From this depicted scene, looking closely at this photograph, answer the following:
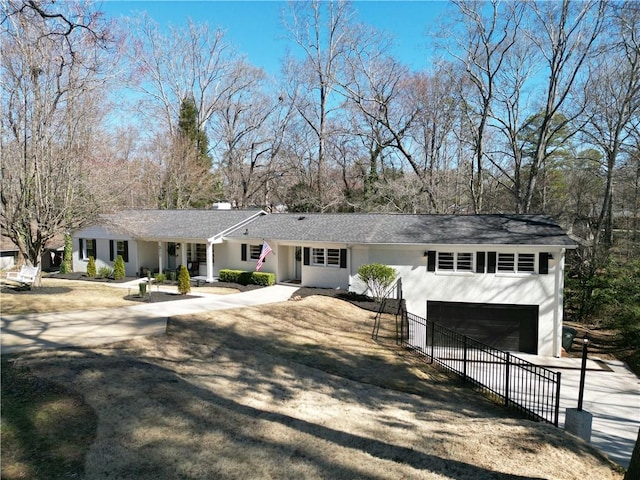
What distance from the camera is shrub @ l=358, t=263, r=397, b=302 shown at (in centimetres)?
1822

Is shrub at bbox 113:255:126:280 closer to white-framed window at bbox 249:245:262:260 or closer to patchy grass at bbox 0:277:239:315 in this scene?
patchy grass at bbox 0:277:239:315

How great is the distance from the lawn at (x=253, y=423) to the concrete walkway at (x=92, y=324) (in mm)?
856

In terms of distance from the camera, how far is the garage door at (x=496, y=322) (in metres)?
17.6

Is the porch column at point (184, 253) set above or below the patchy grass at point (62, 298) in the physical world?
above

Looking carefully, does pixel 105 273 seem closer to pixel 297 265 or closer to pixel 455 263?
pixel 297 265

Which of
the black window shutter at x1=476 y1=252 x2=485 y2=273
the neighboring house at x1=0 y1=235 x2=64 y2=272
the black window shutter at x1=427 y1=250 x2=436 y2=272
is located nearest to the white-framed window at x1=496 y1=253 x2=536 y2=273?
the black window shutter at x1=476 y1=252 x2=485 y2=273

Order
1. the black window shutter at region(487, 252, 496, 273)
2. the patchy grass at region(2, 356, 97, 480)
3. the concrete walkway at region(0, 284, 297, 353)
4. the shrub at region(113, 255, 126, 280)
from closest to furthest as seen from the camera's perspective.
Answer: the patchy grass at region(2, 356, 97, 480) → the concrete walkway at region(0, 284, 297, 353) → the black window shutter at region(487, 252, 496, 273) → the shrub at region(113, 255, 126, 280)

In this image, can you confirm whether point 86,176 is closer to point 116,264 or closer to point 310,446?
point 116,264

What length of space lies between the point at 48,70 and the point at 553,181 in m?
38.5

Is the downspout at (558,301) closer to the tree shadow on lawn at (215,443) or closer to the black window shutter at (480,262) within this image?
the black window shutter at (480,262)

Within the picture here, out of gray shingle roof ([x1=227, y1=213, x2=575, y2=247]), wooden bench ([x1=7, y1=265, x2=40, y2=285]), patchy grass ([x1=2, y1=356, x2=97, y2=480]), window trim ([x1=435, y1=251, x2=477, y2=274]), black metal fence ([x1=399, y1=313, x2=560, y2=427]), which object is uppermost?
gray shingle roof ([x1=227, y1=213, x2=575, y2=247])

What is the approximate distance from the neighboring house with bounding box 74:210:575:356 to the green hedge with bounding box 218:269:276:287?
29.3 inches

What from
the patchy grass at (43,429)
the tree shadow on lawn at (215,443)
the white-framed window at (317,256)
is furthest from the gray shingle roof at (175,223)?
the tree shadow on lawn at (215,443)

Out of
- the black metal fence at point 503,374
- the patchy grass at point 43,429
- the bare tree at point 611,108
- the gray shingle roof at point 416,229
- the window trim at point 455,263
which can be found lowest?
the black metal fence at point 503,374
